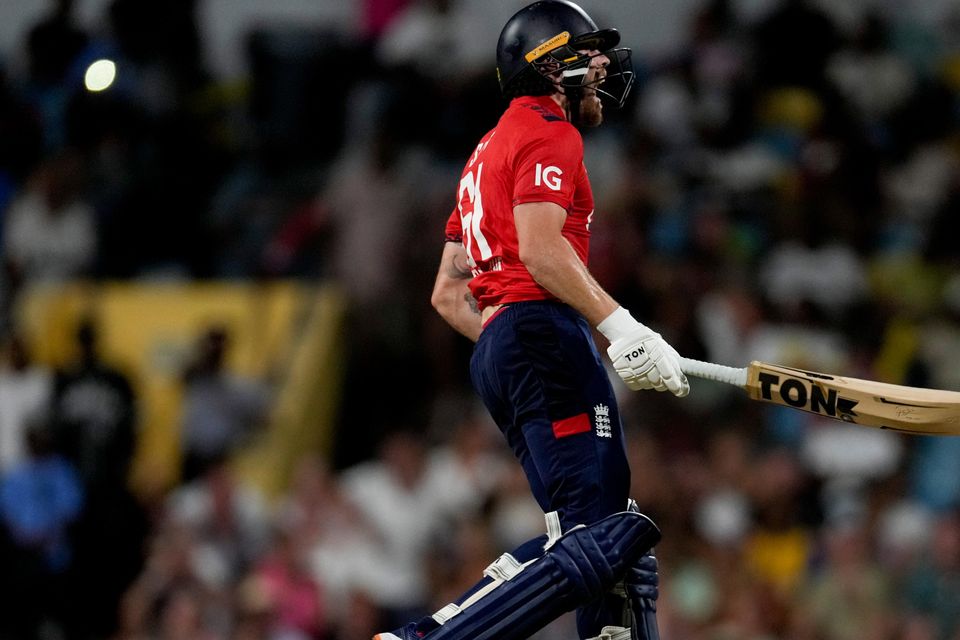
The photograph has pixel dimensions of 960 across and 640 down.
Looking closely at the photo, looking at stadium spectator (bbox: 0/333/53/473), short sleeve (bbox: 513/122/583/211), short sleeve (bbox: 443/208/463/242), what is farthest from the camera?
stadium spectator (bbox: 0/333/53/473)

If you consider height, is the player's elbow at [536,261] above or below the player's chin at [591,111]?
below

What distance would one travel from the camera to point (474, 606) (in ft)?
19.7

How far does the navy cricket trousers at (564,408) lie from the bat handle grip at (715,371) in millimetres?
329

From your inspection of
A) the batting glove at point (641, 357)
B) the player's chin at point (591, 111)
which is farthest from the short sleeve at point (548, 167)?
the batting glove at point (641, 357)

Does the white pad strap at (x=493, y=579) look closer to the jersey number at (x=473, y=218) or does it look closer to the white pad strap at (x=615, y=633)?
the white pad strap at (x=615, y=633)

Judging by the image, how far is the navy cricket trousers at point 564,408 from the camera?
612 cm

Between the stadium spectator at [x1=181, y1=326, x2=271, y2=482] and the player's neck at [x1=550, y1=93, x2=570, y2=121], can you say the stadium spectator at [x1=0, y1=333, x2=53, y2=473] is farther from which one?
the player's neck at [x1=550, y1=93, x2=570, y2=121]

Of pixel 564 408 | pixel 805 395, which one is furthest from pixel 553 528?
pixel 805 395

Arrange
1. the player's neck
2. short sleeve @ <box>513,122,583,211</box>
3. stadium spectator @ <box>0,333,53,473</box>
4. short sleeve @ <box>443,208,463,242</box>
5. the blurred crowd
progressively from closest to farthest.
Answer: short sleeve @ <box>513,122,583,211</box>, the player's neck, short sleeve @ <box>443,208,463,242</box>, the blurred crowd, stadium spectator @ <box>0,333,53,473</box>

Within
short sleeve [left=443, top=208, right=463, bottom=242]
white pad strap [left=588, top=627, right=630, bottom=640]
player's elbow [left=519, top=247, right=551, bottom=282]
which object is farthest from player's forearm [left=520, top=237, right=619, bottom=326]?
white pad strap [left=588, top=627, right=630, bottom=640]

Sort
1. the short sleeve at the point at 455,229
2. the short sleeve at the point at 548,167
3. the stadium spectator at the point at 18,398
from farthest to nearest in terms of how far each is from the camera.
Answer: the stadium spectator at the point at 18,398, the short sleeve at the point at 455,229, the short sleeve at the point at 548,167

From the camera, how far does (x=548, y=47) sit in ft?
20.6

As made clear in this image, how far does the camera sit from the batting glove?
591 centimetres

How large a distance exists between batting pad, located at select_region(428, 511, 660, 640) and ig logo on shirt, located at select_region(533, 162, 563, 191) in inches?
48.0
